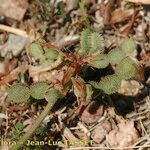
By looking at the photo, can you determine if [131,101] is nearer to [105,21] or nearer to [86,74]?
[86,74]

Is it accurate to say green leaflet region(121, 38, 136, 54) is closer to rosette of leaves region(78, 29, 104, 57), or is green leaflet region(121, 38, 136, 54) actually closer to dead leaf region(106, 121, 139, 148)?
rosette of leaves region(78, 29, 104, 57)

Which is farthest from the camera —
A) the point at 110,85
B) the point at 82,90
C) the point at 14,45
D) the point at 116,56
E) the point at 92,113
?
the point at 14,45

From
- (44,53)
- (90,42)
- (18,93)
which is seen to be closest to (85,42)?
(90,42)

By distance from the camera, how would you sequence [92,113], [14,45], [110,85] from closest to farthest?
1. [110,85]
2. [92,113]
3. [14,45]

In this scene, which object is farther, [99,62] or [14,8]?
[14,8]

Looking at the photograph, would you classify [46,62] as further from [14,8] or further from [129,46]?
[14,8]

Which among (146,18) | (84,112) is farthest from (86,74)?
(146,18)
